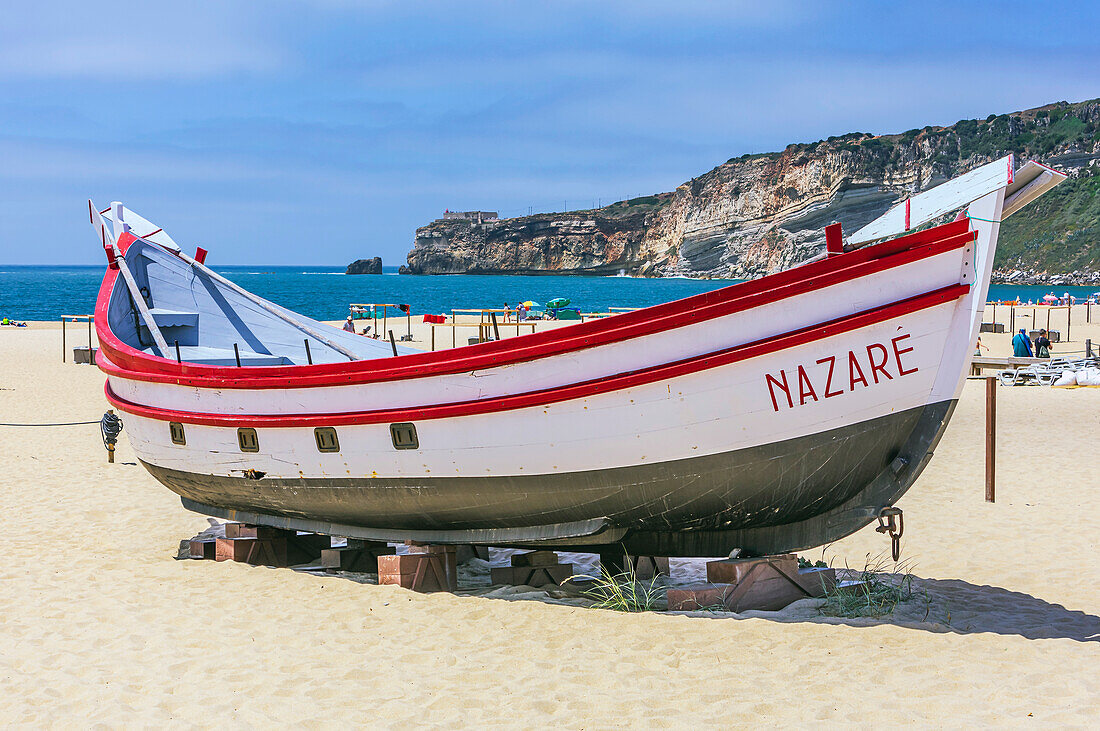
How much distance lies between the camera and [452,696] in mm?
4664

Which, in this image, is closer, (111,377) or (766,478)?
(766,478)

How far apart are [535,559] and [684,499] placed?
174cm

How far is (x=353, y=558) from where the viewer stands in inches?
296

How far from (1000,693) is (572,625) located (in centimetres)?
249

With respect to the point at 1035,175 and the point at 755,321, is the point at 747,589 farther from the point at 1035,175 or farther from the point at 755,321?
the point at 1035,175

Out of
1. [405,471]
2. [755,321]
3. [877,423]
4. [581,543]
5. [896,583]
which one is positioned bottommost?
[896,583]

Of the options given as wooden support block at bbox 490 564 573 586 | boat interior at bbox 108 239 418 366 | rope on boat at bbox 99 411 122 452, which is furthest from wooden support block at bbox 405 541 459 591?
rope on boat at bbox 99 411 122 452

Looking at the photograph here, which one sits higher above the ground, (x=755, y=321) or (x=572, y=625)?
(x=755, y=321)

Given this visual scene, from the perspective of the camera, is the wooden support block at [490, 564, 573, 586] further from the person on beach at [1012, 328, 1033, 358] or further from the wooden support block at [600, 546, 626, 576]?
the person on beach at [1012, 328, 1033, 358]

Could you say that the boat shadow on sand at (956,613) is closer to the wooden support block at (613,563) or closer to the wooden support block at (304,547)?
the wooden support block at (613,563)

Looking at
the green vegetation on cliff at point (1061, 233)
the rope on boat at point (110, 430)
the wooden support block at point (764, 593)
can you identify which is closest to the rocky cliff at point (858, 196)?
the green vegetation on cliff at point (1061, 233)

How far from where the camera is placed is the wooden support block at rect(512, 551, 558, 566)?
7.01 meters

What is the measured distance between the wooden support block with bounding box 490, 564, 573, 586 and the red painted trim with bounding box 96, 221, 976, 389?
189 cm

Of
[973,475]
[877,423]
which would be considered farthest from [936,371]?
[973,475]
